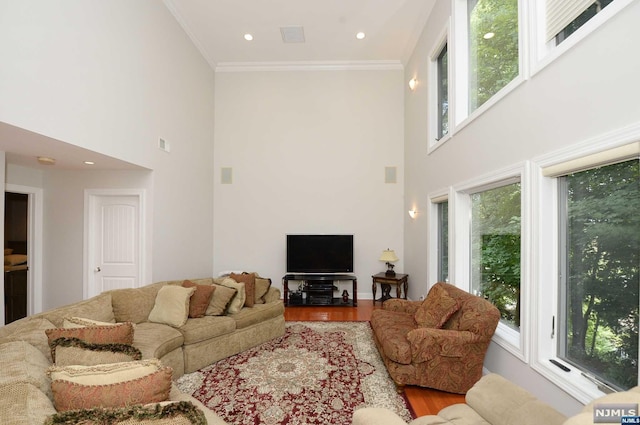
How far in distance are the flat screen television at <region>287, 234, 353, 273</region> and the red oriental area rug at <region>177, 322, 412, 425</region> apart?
2.19 m

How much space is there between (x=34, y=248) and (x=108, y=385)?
14.4 ft

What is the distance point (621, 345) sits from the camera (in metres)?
1.98

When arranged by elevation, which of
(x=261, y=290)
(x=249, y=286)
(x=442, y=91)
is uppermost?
(x=442, y=91)

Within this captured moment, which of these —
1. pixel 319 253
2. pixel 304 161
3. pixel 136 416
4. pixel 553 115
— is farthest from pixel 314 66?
pixel 136 416

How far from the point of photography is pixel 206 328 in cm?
359

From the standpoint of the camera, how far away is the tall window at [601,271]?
1916 millimetres

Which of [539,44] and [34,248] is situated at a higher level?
[539,44]

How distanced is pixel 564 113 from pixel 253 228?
568 centimetres

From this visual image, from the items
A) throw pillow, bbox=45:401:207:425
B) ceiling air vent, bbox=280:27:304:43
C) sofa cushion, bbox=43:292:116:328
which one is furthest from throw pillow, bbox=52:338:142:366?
ceiling air vent, bbox=280:27:304:43

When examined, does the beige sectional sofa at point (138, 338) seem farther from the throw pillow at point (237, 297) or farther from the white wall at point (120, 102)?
the white wall at point (120, 102)

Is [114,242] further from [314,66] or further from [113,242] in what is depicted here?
[314,66]

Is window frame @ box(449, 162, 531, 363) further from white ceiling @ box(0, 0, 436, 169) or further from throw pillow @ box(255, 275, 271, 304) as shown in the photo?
white ceiling @ box(0, 0, 436, 169)

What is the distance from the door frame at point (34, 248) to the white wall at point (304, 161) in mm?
2860

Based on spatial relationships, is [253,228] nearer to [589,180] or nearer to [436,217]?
[436,217]
